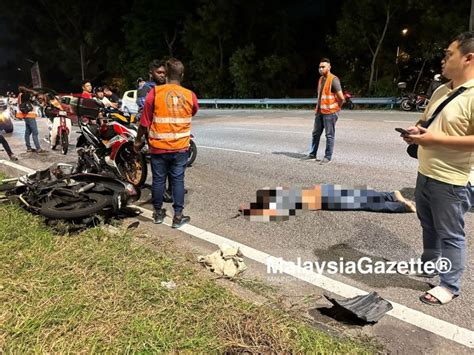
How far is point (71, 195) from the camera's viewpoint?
4.05 meters

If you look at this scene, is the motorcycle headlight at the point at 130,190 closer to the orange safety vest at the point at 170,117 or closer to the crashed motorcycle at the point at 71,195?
the crashed motorcycle at the point at 71,195

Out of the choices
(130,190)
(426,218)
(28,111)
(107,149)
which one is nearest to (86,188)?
(130,190)

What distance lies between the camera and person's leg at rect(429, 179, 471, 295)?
104 inches

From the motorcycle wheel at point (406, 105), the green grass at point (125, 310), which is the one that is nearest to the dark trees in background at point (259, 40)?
the motorcycle wheel at point (406, 105)

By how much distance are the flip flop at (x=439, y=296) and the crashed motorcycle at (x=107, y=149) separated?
4.00m

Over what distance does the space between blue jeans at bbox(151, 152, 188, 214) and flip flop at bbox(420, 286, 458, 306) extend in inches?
103

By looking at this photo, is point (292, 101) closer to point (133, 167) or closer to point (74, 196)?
point (133, 167)

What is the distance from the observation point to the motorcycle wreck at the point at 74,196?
3.90 meters

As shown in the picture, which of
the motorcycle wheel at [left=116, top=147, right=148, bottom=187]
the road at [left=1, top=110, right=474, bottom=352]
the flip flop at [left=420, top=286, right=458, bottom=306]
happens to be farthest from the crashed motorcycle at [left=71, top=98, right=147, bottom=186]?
the flip flop at [left=420, top=286, right=458, bottom=306]

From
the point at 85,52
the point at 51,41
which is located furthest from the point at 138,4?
the point at 51,41

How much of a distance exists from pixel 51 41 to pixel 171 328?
45960mm

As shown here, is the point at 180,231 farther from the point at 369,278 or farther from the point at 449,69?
the point at 449,69

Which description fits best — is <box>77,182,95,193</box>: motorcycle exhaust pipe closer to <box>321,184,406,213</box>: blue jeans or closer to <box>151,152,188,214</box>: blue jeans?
<box>151,152,188,214</box>: blue jeans

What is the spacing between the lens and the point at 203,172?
6.72 metres
